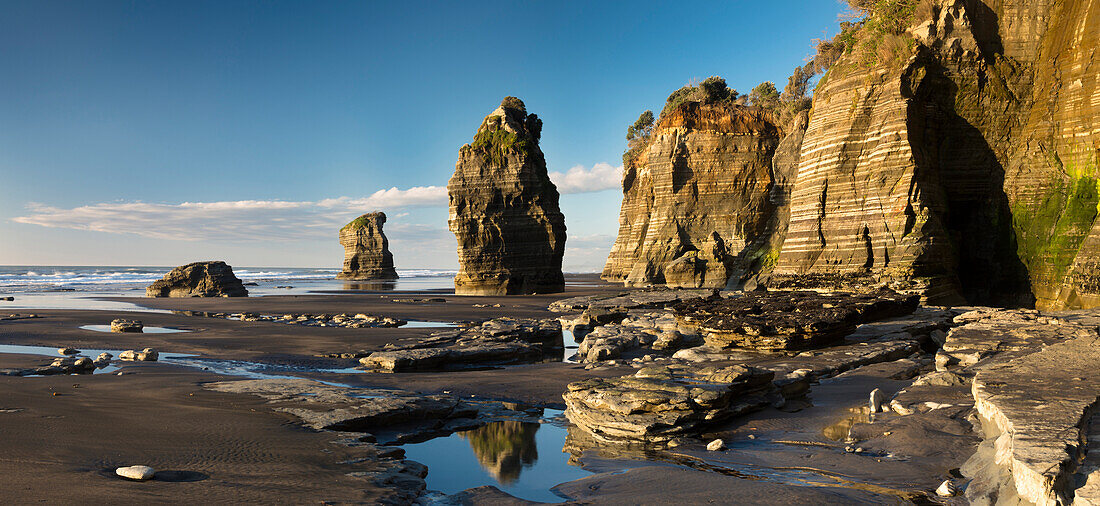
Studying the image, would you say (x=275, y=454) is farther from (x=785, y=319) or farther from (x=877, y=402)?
(x=785, y=319)

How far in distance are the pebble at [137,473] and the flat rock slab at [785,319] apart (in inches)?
458

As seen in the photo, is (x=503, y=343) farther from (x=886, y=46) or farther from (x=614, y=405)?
(x=886, y=46)

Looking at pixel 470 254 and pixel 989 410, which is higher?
pixel 470 254

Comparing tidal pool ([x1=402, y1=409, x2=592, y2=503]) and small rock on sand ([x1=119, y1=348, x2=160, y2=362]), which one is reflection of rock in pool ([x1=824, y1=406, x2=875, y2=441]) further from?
small rock on sand ([x1=119, y1=348, x2=160, y2=362])

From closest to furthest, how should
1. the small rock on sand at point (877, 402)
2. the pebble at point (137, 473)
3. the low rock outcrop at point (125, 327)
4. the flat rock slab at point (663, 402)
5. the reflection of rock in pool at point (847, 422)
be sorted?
the pebble at point (137, 473), the reflection of rock in pool at point (847, 422), the flat rock slab at point (663, 402), the small rock on sand at point (877, 402), the low rock outcrop at point (125, 327)

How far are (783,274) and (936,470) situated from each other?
64.8ft

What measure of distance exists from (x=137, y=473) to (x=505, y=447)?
4.47 meters

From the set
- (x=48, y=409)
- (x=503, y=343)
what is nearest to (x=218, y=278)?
(x=503, y=343)

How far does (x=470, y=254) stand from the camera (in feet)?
147

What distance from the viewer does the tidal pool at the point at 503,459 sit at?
6.86m

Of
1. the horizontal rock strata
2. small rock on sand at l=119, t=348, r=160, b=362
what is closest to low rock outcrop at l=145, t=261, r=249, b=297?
small rock on sand at l=119, t=348, r=160, b=362

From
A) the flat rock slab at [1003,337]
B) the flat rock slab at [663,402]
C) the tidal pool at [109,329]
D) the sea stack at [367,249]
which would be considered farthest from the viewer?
the sea stack at [367,249]

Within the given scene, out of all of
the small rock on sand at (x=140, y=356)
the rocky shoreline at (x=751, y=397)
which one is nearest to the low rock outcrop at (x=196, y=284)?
the rocky shoreline at (x=751, y=397)

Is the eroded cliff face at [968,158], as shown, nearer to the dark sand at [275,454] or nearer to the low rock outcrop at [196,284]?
the dark sand at [275,454]
